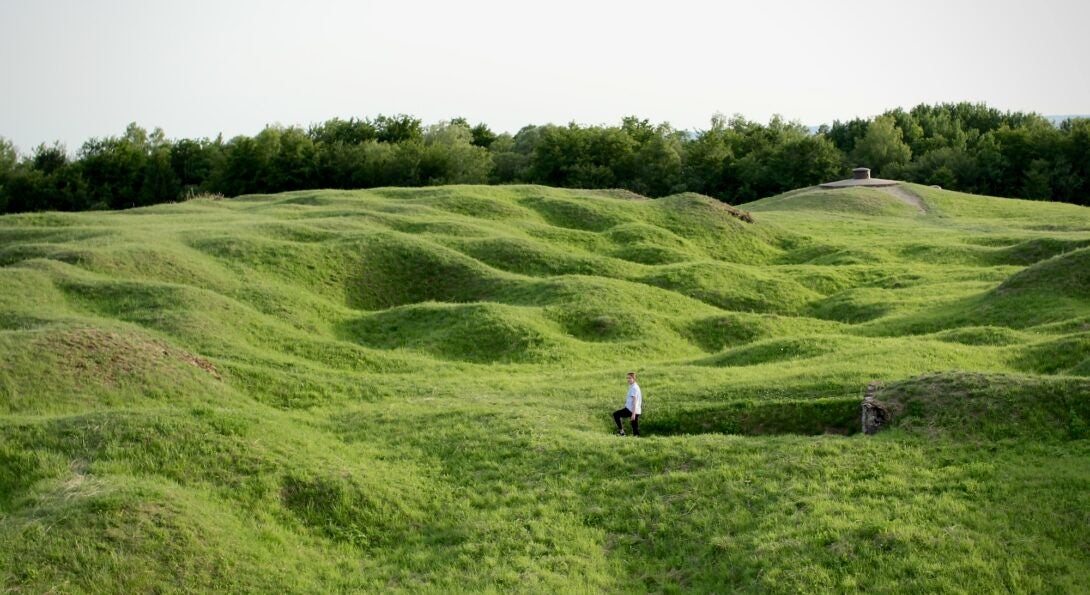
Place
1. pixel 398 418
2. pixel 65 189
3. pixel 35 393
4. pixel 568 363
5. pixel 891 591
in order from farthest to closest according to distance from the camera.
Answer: pixel 65 189 < pixel 568 363 < pixel 398 418 < pixel 35 393 < pixel 891 591

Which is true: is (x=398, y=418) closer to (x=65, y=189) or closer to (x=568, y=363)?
(x=568, y=363)

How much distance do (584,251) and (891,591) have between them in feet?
129

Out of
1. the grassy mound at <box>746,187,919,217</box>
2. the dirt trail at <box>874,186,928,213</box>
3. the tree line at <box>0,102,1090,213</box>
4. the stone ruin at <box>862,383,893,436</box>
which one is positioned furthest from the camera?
the tree line at <box>0,102,1090,213</box>

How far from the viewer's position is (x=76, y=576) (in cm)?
1466

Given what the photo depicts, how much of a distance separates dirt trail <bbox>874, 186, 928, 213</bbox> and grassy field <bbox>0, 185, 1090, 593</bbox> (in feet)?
105

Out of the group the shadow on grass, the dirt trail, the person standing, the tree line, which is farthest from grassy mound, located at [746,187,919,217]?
the person standing

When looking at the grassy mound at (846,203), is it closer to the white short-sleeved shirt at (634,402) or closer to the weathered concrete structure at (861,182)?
the weathered concrete structure at (861,182)

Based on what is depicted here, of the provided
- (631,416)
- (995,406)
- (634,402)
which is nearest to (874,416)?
(995,406)

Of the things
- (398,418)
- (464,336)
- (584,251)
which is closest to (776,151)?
(584,251)

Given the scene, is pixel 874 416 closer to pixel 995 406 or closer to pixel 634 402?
pixel 995 406

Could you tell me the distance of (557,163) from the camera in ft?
327

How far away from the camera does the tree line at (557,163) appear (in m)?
92.4

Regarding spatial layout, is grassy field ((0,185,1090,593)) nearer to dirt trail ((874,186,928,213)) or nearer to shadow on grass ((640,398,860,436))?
shadow on grass ((640,398,860,436))

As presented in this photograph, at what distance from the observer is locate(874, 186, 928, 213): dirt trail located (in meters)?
77.3
